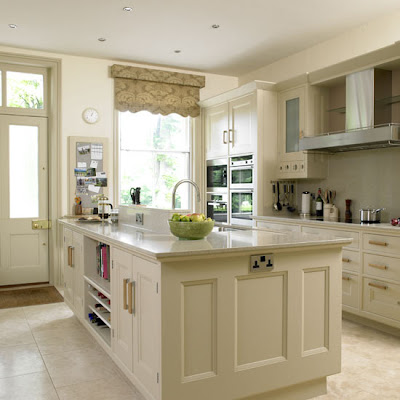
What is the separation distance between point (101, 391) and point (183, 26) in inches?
138

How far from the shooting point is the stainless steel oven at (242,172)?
210 inches

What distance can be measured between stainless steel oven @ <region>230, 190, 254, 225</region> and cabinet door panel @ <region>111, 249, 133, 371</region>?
2.79 metres

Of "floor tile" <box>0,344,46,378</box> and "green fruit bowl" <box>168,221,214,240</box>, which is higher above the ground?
"green fruit bowl" <box>168,221,214,240</box>

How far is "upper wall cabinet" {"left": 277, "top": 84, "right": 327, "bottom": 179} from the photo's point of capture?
190 inches

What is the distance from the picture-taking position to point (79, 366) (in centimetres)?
301

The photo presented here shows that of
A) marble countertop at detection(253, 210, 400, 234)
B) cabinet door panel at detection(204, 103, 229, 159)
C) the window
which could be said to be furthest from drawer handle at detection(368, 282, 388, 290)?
the window

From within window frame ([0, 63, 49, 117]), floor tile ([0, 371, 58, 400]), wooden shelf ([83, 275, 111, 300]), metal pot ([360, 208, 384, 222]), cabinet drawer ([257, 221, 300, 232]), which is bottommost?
Result: floor tile ([0, 371, 58, 400])

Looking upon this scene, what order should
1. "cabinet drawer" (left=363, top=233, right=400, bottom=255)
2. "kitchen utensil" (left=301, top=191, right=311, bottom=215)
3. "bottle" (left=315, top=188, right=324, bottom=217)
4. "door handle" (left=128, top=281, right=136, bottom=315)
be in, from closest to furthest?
"door handle" (left=128, top=281, right=136, bottom=315)
"cabinet drawer" (left=363, top=233, right=400, bottom=255)
"bottle" (left=315, top=188, right=324, bottom=217)
"kitchen utensil" (left=301, top=191, right=311, bottom=215)

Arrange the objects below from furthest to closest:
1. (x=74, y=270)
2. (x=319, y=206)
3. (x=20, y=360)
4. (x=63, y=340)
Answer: (x=319, y=206) < (x=74, y=270) < (x=63, y=340) < (x=20, y=360)

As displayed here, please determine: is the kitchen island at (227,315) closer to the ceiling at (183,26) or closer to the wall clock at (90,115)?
the ceiling at (183,26)

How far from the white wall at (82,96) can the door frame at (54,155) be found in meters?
0.05

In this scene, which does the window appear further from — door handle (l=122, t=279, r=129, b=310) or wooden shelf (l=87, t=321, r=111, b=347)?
door handle (l=122, t=279, r=129, b=310)

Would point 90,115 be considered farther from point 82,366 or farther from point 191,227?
point 191,227

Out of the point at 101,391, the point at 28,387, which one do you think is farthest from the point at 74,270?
the point at 101,391
